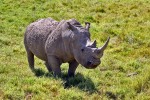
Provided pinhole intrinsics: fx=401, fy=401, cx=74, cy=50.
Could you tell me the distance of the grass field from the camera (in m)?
8.69

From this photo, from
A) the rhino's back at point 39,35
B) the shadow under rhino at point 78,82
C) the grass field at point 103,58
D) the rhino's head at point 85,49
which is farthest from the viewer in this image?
the rhino's back at point 39,35

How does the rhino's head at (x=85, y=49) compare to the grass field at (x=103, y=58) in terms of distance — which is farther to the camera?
the grass field at (x=103, y=58)

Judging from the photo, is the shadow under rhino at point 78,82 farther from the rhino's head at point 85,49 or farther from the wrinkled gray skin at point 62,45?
the rhino's head at point 85,49

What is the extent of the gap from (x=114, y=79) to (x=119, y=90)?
108cm

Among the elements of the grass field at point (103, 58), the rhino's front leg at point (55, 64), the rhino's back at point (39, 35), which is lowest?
the grass field at point (103, 58)

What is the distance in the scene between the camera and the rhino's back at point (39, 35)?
10234mm

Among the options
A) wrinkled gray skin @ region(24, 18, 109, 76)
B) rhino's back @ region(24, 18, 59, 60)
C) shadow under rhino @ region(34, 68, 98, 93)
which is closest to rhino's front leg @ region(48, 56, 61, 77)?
wrinkled gray skin @ region(24, 18, 109, 76)

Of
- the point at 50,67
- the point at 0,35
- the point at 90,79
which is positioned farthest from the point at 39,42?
the point at 0,35

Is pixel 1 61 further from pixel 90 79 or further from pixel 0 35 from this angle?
pixel 0 35

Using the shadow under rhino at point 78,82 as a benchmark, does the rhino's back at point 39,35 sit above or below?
above

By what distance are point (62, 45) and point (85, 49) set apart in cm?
95

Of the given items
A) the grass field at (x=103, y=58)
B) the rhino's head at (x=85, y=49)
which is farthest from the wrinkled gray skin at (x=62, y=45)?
the grass field at (x=103, y=58)

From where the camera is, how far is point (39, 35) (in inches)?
406

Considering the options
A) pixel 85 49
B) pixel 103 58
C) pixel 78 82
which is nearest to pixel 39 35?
pixel 78 82
